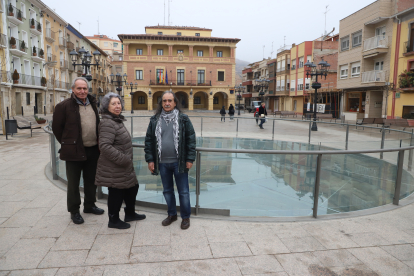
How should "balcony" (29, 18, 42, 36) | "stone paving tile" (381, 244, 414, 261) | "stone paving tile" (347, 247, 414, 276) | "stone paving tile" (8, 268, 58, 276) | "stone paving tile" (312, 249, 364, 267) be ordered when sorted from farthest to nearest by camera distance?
"balcony" (29, 18, 42, 36), "stone paving tile" (381, 244, 414, 261), "stone paving tile" (312, 249, 364, 267), "stone paving tile" (347, 247, 414, 276), "stone paving tile" (8, 268, 58, 276)

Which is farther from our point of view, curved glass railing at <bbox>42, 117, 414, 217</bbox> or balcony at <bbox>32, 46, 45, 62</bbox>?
balcony at <bbox>32, 46, 45, 62</bbox>

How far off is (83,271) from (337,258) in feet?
7.79

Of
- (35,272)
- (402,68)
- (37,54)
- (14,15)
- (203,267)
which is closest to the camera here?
(35,272)

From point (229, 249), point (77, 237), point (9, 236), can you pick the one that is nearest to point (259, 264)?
point (229, 249)

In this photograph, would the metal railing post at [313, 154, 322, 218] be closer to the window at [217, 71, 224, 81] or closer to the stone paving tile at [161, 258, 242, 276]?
the stone paving tile at [161, 258, 242, 276]

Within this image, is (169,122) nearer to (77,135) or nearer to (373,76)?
(77,135)

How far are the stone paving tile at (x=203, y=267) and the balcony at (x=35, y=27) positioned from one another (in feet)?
111

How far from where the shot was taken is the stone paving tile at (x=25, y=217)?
3.52 metres

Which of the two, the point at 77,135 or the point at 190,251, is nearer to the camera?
the point at 190,251

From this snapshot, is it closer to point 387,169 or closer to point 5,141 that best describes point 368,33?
point 387,169

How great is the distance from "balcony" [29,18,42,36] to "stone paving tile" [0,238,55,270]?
32.8m

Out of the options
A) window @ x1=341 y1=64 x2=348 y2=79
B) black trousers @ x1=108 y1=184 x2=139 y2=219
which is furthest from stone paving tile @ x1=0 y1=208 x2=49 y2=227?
window @ x1=341 y1=64 x2=348 y2=79

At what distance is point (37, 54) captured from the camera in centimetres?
3059

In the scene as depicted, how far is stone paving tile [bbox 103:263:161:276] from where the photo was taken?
2.54 meters
